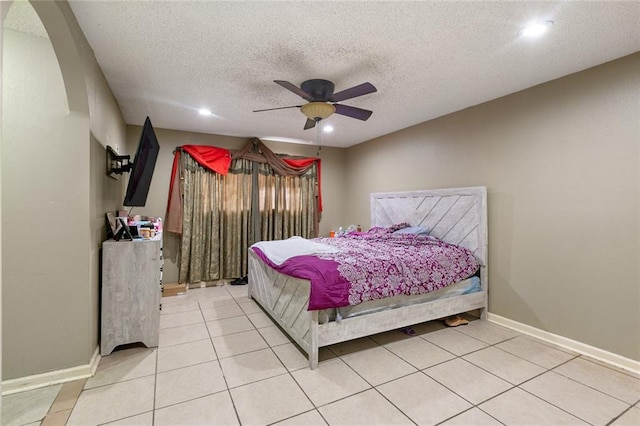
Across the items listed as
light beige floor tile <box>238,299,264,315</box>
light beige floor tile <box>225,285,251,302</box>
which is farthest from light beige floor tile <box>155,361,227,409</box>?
light beige floor tile <box>225,285,251,302</box>

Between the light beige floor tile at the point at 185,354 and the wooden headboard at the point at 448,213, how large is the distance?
9.94ft

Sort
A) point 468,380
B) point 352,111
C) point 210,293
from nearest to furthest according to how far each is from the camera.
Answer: point 468,380, point 352,111, point 210,293

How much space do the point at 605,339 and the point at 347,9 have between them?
3369mm

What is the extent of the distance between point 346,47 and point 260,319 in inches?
114

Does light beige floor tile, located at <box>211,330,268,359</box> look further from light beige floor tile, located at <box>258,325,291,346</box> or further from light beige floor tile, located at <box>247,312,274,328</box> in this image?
light beige floor tile, located at <box>247,312,274,328</box>

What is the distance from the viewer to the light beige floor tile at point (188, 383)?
2174 millimetres

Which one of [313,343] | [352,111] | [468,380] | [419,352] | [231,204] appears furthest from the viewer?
[231,204]

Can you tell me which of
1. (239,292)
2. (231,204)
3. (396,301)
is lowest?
A: (239,292)

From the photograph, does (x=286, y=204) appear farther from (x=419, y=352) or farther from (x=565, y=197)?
(x=565, y=197)

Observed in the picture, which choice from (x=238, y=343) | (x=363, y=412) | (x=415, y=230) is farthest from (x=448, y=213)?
(x=238, y=343)

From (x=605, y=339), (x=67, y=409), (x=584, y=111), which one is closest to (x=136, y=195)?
(x=67, y=409)

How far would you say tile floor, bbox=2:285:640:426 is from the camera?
1.98 meters

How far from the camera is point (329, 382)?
2.35 metres

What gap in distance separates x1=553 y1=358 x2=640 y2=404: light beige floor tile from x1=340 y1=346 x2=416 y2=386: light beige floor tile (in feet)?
4.12
